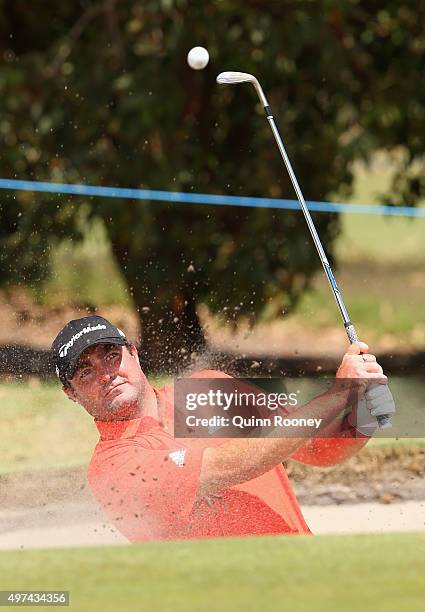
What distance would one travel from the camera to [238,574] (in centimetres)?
359

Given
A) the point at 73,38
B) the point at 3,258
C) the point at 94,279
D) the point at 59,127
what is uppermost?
the point at 73,38

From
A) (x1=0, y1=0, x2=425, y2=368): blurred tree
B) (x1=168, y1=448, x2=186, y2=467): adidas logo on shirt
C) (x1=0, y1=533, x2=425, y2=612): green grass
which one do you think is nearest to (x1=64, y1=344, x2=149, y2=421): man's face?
(x1=168, y1=448, x2=186, y2=467): adidas logo on shirt

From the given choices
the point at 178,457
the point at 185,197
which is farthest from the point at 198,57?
the point at 185,197

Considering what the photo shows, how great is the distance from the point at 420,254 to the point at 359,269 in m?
1.05

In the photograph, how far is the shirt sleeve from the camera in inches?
106

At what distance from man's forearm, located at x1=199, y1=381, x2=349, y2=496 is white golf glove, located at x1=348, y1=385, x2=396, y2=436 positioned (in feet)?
0.12

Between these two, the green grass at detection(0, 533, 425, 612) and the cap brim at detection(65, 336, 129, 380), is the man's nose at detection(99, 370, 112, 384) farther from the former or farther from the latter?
the green grass at detection(0, 533, 425, 612)

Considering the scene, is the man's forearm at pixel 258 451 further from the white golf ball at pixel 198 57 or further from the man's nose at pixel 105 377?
the white golf ball at pixel 198 57

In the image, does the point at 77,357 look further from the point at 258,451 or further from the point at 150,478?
the point at 258,451

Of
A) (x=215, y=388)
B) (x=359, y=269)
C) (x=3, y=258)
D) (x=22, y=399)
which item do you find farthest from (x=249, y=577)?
(x=359, y=269)

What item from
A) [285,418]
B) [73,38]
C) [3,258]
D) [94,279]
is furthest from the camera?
[94,279]

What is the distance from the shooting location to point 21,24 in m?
9.37

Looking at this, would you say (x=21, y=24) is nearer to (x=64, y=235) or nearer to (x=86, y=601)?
(x=64, y=235)

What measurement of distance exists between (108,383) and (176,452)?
9.5 inches
